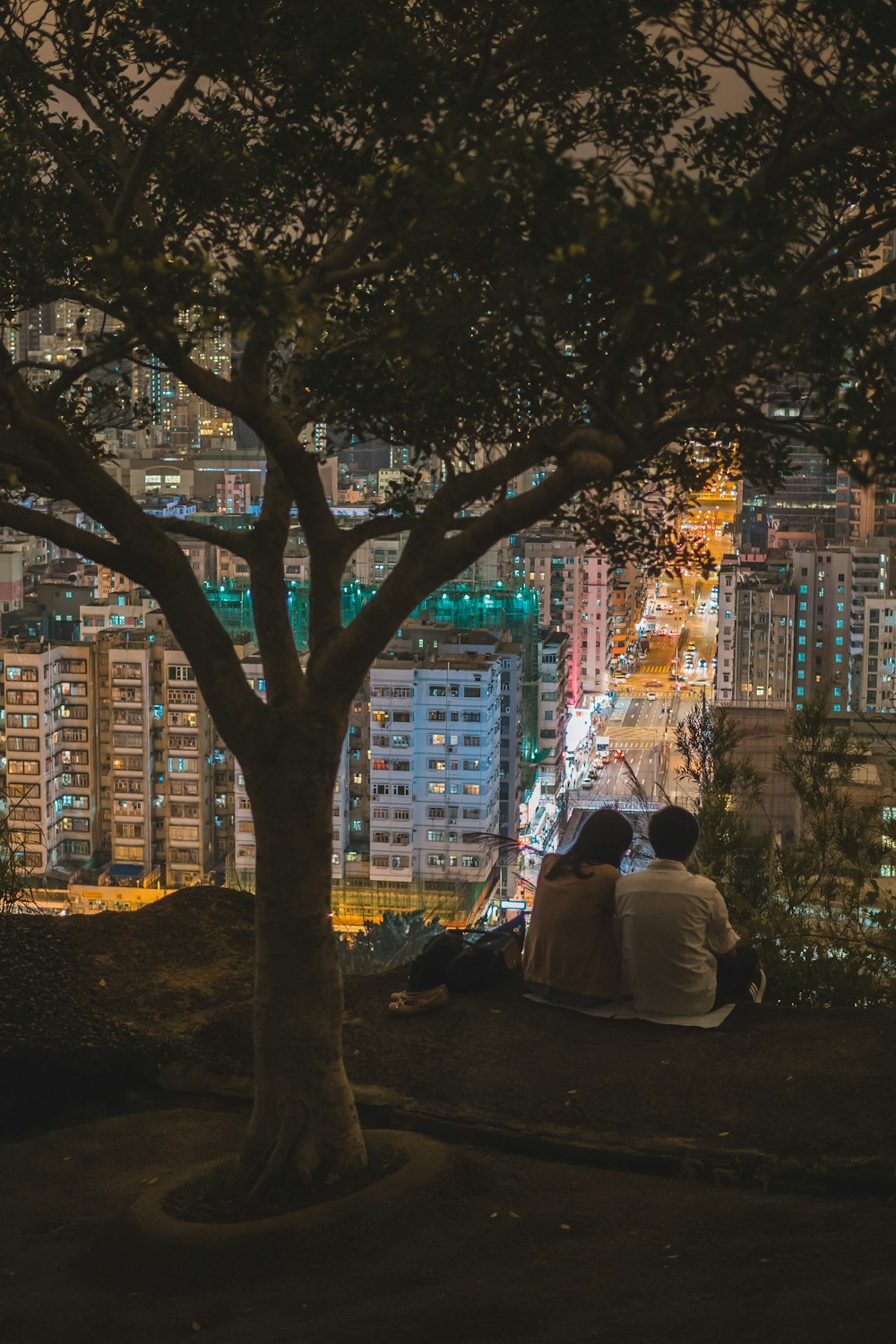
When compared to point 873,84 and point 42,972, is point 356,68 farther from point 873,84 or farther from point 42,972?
point 42,972

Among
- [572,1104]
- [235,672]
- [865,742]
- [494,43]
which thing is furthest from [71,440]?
[865,742]

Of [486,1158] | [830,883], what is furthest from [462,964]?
[830,883]

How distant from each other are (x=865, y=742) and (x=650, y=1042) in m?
1.49

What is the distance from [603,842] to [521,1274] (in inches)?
56.4

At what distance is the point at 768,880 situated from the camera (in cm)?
499

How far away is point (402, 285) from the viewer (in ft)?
10.0

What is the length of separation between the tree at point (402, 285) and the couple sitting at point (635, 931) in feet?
2.50

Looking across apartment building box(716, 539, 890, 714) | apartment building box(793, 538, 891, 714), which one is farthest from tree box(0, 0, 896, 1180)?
apartment building box(793, 538, 891, 714)

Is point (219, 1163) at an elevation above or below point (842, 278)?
below

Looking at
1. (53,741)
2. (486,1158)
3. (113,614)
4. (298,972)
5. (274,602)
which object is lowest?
(53,741)

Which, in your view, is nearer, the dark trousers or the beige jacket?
the beige jacket

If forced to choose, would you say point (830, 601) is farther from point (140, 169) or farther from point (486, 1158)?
point (140, 169)

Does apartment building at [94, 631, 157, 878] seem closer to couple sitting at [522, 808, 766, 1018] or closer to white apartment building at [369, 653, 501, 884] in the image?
white apartment building at [369, 653, 501, 884]

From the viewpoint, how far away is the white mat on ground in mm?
3861
